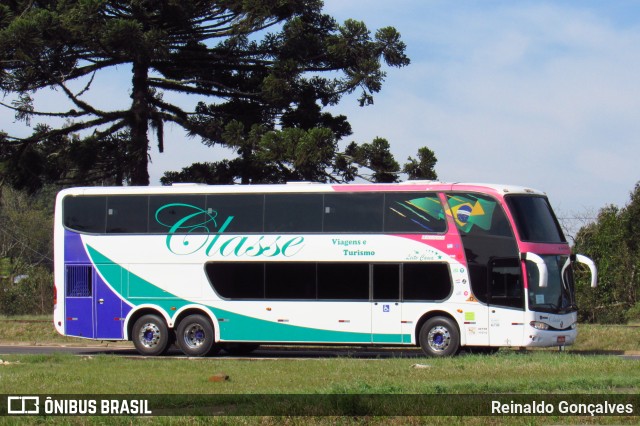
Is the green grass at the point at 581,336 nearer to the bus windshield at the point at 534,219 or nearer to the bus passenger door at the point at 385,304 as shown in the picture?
the bus windshield at the point at 534,219

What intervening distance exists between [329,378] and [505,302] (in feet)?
23.4

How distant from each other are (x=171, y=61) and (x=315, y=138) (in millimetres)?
7341

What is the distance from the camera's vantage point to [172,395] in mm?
12867

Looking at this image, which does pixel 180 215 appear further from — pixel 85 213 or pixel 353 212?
pixel 353 212

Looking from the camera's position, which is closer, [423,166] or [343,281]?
[343,281]

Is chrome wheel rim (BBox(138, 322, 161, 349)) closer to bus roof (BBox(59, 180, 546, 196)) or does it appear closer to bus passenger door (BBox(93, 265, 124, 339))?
bus passenger door (BBox(93, 265, 124, 339))

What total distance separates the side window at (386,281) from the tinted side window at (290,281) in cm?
148

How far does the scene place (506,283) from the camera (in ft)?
71.4

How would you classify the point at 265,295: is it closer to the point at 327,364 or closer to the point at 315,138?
the point at 327,364

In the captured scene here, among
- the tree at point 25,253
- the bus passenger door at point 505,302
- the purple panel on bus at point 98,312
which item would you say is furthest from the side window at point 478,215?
the tree at point 25,253

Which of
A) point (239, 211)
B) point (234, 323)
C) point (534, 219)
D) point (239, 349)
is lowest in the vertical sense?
point (239, 349)

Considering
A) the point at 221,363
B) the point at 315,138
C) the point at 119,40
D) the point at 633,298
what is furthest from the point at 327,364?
the point at 633,298

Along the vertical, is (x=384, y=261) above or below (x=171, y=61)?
below

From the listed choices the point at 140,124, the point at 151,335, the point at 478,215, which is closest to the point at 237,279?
the point at 151,335
